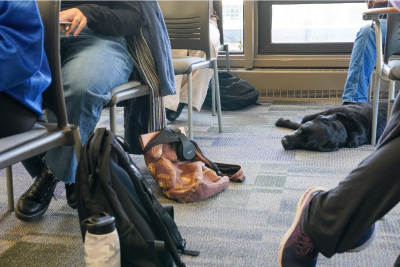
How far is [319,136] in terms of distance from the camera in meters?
1.96

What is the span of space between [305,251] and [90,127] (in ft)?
2.24

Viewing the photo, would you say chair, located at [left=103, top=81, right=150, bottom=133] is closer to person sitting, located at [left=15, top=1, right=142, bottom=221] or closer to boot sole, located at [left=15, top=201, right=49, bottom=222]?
person sitting, located at [left=15, top=1, right=142, bottom=221]

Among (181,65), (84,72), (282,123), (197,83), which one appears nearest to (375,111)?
(282,123)

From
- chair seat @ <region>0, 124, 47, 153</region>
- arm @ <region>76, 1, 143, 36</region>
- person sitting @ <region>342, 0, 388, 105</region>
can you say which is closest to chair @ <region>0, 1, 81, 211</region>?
chair seat @ <region>0, 124, 47, 153</region>

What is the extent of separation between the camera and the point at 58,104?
88 centimetres

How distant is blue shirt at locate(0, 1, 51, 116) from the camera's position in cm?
73

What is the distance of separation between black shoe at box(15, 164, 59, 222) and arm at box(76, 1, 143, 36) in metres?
0.49

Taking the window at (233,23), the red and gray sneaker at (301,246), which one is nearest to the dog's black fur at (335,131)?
the red and gray sneaker at (301,246)

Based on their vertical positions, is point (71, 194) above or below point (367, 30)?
below

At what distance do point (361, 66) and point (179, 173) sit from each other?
4.46ft

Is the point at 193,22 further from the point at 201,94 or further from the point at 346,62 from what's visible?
the point at 346,62

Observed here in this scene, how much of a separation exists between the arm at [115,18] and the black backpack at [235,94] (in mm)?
1547

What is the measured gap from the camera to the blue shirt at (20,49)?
729 mm

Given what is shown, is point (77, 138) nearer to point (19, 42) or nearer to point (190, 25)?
point (19, 42)
